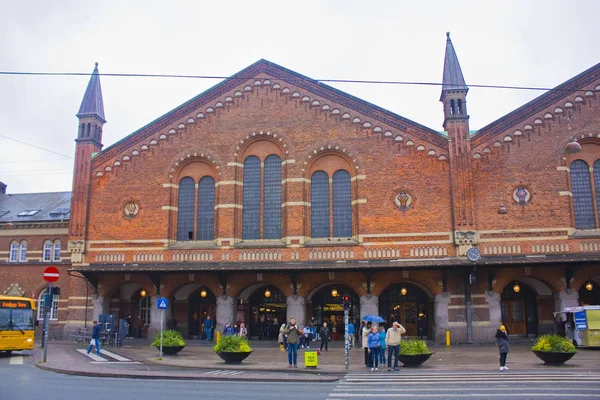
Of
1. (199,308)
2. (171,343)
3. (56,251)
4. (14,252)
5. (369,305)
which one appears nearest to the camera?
(171,343)

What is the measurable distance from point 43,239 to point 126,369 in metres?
23.4

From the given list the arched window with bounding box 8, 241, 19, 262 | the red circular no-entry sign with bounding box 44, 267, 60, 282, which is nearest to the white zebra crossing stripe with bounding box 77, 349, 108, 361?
the red circular no-entry sign with bounding box 44, 267, 60, 282

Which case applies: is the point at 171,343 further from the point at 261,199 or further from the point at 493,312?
the point at 493,312

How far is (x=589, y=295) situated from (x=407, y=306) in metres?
9.91

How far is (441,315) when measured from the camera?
103ft

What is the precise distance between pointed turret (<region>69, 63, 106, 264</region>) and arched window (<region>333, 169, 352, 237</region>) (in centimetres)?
1522

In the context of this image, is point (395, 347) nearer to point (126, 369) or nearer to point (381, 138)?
point (126, 369)

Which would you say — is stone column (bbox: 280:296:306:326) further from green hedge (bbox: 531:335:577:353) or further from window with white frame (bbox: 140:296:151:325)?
green hedge (bbox: 531:335:577:353)

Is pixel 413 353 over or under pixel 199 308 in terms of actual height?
under

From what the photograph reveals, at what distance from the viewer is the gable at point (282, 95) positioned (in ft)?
111

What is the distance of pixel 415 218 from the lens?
107 feet

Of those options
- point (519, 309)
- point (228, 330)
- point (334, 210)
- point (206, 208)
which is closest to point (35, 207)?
point (206, 208)

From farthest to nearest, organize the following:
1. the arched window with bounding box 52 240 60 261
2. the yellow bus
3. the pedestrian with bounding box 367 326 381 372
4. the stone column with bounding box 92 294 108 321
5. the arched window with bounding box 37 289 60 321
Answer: the arched window with bounding box 52 240 60 261, the arched window with bounding box 37 289 60 321, the stone column with bounding box 92 294 108 321, the yellow bus, the pedestrian with bounding box 367 326 381 372

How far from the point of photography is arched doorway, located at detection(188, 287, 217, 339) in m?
36.6
